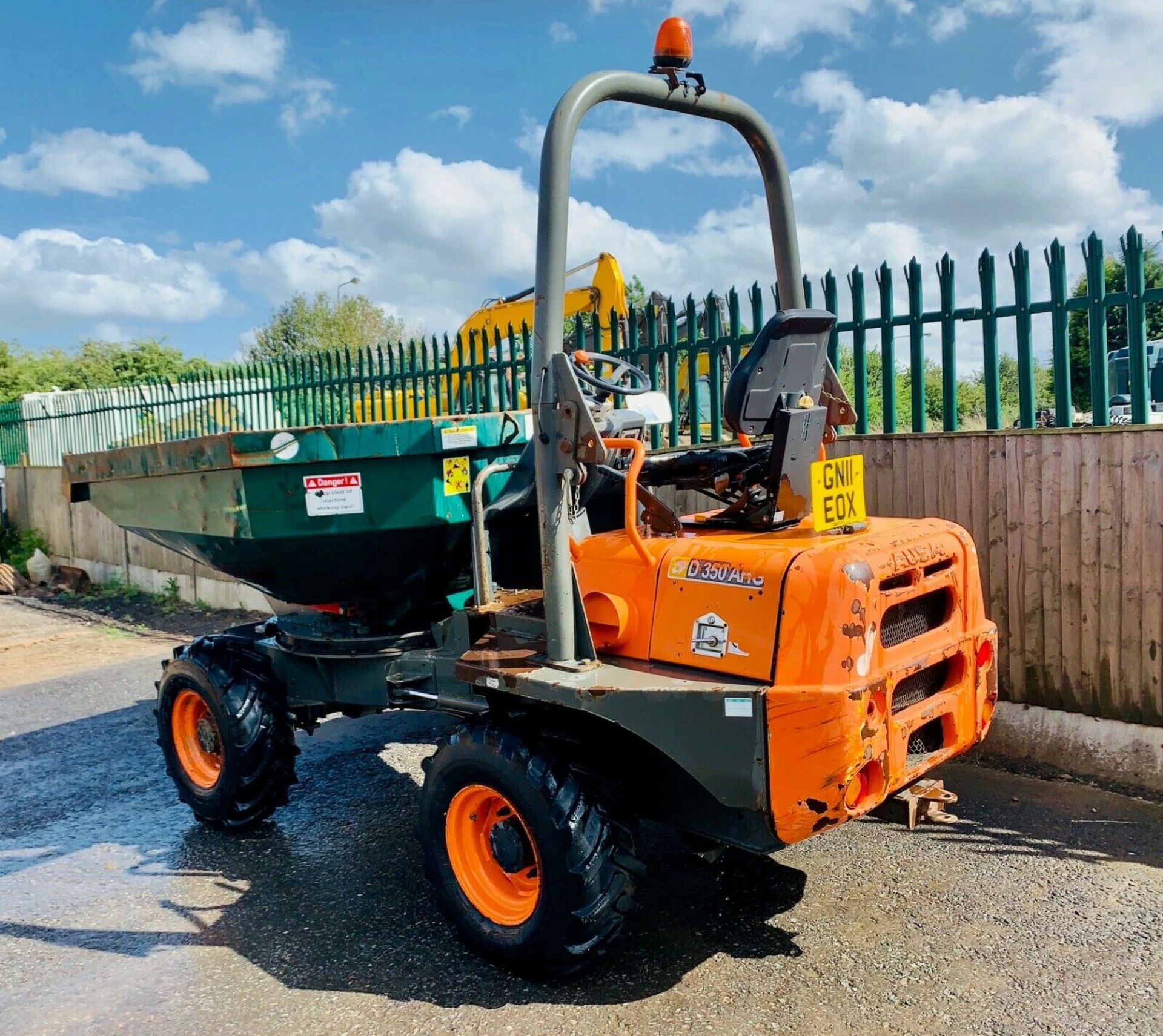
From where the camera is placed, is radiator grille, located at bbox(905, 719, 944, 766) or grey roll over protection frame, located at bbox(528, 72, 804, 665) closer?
grey roll over protection frame, located at bbox(528, 72, 804, 665)

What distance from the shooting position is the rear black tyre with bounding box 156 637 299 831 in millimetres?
4695

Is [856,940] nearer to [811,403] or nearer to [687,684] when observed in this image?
[687,684]

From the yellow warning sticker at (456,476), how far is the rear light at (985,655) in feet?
6.63

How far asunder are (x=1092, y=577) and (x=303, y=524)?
11.8 ft

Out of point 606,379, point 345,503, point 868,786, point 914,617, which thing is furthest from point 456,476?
point 868,786

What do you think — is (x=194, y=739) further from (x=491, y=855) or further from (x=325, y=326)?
(x=325, y=326)

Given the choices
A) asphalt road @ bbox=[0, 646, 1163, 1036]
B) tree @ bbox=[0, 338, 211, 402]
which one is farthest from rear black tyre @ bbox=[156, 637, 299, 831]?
tree @ bbox=[0, 338, 211, 402]

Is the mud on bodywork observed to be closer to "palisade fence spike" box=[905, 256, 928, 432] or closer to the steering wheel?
the steering wheel

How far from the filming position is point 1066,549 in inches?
197

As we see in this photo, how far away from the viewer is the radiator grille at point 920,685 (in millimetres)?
3332

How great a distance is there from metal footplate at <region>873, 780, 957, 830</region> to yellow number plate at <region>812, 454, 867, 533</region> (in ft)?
2.92

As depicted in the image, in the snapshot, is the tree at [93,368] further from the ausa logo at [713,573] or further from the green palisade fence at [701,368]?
the ausa logo at [713,573]

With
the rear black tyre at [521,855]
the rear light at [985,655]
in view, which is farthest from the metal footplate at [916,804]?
the rear black tyre at [521,855]

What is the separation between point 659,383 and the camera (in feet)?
22.9
